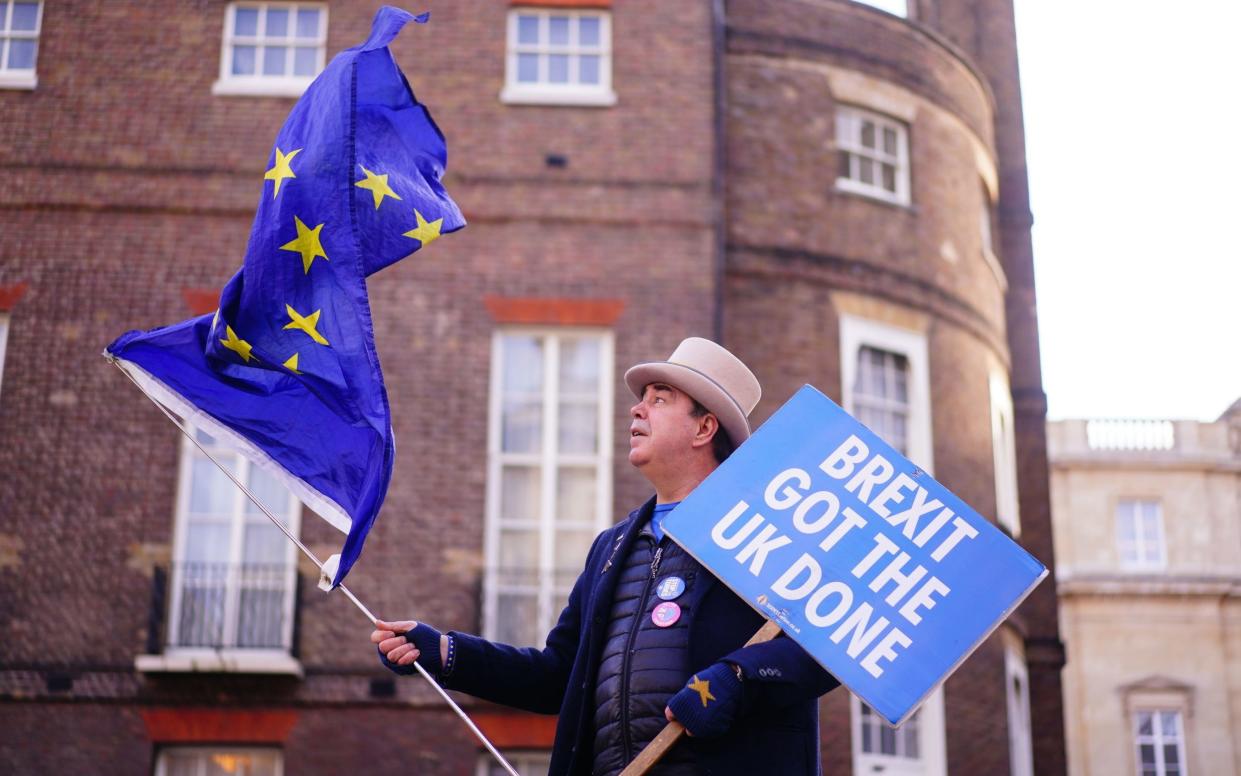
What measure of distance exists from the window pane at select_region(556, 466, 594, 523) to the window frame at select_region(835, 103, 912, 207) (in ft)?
14.5

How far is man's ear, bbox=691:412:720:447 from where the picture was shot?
224 inches

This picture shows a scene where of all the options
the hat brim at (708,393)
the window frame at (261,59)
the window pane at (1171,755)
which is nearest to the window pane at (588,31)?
the window frame at (261,59)

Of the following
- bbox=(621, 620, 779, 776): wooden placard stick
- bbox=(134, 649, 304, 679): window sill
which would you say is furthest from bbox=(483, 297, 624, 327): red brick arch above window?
bbox=(621, 620, 779, 776): wooden placard stick

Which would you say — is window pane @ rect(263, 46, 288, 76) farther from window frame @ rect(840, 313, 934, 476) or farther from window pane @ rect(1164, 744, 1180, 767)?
window pane @ rect(1164, 744, 1180, 767)

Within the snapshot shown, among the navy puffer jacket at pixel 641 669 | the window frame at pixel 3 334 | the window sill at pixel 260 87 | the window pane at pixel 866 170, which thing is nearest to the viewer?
the navy puffer jacket at pixel 641 669

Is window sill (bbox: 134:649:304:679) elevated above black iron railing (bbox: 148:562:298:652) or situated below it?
below

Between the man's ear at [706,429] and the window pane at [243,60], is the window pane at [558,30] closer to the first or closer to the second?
the window pane at [243,60]

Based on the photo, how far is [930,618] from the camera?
4.98 m

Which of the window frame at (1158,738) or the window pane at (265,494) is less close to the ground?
the window pane at (265,494)

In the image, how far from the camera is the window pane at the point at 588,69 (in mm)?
16359

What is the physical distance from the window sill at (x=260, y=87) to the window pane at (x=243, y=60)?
18 centimetres

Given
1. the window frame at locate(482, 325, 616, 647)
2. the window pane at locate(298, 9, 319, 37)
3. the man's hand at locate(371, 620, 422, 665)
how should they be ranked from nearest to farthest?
1. the man's hand at locate(371, 620, 422, 665)
2. the window frame at locate(482, 325, 616, 647)
3. the window pane at locate(298, 9, 319, 37)

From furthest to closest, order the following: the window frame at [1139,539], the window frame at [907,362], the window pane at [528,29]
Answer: the window frame at [1139,539] → the window frame at [907,362] → the window pane at [528,29]

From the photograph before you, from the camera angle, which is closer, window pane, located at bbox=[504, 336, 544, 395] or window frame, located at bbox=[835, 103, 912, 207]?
window pane, located at bbox=[504, 336, 544, 395]
